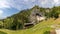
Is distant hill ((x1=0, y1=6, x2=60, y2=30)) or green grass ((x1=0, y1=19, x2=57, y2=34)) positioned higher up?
distant hill ((x1=0, y1=6, x2=60, y2=30))

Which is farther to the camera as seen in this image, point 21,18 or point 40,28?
point 21,18

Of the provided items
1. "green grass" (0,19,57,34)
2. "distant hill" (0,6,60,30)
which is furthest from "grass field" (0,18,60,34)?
"distant hill" (0,6,60,30)

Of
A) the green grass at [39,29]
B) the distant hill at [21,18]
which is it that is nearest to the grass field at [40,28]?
the green grass at [39,29]

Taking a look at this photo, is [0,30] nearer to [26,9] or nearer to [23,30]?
[23,30]

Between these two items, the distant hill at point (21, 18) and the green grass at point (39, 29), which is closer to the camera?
the green grass at point (39, 29)

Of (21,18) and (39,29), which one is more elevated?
(21,18)

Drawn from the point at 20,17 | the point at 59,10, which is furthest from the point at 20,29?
the point at 59,10

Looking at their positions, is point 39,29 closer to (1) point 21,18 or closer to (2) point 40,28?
(2) point 40,28

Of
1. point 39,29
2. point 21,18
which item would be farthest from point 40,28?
point 21,18

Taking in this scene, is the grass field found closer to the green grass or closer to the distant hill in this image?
the green grass

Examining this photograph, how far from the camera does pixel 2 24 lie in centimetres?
452

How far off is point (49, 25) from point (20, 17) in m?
1.08

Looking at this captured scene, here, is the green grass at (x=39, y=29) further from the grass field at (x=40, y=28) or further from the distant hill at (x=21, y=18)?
the distant hill at (x=21, y=18)

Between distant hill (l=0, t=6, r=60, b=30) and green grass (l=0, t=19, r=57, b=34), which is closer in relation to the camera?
green grass (l=0, t=19, r=57, b=34)
